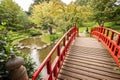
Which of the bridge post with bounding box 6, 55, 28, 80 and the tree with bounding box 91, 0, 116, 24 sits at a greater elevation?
the tree with bounding box 91, 0, 116, 24

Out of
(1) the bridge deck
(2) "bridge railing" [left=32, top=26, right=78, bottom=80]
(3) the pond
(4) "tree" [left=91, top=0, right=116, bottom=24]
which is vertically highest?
(4) "tree" [left=91, top=0, right=116, bottom=24]

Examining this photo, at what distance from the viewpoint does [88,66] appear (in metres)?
3.79

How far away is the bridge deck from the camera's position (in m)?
3.30

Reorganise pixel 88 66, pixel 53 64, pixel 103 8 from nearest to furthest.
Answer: pixel 53 64, pixel 88 66, pixel 103 8

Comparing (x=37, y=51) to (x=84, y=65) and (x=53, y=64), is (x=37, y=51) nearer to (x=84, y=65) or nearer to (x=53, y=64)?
(x=84, y=65)

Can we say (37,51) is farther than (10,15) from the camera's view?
No

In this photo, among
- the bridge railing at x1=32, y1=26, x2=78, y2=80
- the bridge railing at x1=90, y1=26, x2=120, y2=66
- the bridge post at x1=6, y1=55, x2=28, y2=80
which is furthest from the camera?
the bridge railing at x1=90, y1=26, x2=120, y2=66

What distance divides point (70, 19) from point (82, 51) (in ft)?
27.6

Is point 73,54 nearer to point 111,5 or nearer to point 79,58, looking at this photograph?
point 79,58

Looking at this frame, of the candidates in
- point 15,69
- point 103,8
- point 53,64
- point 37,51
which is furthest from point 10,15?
point 15,69

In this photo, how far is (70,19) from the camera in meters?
12.8

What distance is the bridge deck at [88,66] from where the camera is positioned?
130 inches

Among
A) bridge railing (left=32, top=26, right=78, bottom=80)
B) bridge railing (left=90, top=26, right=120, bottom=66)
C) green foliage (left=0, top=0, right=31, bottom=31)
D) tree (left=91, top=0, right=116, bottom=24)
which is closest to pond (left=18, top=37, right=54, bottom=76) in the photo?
bridge railing (left=32, top=26, right=78, bottom=80)

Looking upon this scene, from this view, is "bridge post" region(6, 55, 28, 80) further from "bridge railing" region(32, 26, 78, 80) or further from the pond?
the pond
